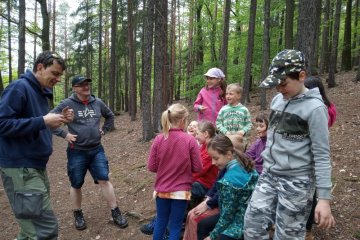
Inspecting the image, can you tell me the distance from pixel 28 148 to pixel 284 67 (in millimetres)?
2552

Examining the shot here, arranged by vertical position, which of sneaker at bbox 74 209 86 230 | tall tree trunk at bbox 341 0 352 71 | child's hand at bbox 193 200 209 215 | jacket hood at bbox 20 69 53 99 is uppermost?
tall tree trunk at bbox 341 0 352 71

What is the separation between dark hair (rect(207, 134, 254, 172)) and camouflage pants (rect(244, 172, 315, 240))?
1.83 feet

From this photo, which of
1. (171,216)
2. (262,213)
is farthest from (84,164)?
(262,213)

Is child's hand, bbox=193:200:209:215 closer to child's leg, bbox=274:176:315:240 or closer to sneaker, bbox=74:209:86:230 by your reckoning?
child's leg, bbox=274:176:315:240

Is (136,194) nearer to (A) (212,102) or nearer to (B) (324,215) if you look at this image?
(A) (212,102)

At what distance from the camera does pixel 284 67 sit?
2609mm

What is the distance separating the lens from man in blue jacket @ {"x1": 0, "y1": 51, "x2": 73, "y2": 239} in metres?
2.97

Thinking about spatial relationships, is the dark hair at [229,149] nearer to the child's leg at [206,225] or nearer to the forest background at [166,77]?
the child's leg at [206,225]

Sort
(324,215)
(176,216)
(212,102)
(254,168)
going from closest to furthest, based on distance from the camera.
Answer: (324,215)
(254,168)
(176,216)
(212,102)

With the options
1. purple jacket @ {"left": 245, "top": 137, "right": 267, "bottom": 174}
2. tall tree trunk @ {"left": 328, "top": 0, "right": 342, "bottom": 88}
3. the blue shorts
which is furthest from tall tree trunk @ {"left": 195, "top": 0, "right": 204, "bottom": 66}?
purple jacket @ {"left": 245, "top": 137, "right": 267, "bottom": 174}

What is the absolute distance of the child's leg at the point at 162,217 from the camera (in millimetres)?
3902

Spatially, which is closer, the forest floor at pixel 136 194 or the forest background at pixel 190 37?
the forest floor at pixel 136 194

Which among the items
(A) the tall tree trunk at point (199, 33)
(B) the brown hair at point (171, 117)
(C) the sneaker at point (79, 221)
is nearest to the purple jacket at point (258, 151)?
(B) the brown hair at point (171, 117)

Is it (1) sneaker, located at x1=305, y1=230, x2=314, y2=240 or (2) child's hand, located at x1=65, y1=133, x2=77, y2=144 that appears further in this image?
(2) child's hand, located at x1=65, y1=133, x2=77, y2=144
